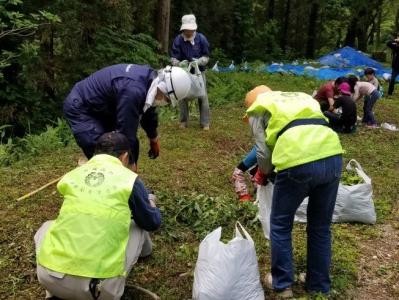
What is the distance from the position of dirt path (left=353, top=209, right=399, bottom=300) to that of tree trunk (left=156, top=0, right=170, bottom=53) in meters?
10.1

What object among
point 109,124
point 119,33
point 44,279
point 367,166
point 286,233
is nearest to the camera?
point 44,279

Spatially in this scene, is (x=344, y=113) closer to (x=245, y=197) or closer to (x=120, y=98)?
(x=245, y=197)

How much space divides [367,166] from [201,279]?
4.75 m

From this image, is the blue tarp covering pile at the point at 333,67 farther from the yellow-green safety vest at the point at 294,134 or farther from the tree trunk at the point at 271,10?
the yellow-green safety vest at the point at 294,134

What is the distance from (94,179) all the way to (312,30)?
78.3 feet

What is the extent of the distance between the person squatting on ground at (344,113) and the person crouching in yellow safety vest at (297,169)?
18.9 ft

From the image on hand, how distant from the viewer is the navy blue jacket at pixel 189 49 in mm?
8398

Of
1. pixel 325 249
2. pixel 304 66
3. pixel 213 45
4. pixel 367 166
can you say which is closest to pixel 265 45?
pixel 213 45

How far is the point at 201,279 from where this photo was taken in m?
3.36

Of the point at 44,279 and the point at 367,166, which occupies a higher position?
the point at 44,279

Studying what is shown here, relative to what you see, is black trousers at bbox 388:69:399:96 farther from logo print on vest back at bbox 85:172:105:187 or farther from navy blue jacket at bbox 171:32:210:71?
logo print on vest back at bbox 85:172:105:187

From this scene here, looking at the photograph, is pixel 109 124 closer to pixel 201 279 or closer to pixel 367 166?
pixel 201 279

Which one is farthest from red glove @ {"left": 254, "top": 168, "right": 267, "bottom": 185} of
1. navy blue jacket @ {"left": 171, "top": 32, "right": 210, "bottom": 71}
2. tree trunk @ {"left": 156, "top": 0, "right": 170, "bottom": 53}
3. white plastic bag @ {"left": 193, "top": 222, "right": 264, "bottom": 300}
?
tree trunk @ {"left": 156, "top": 0, "right": 170, "bottom": 53}

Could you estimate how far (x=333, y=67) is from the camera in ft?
60.1
